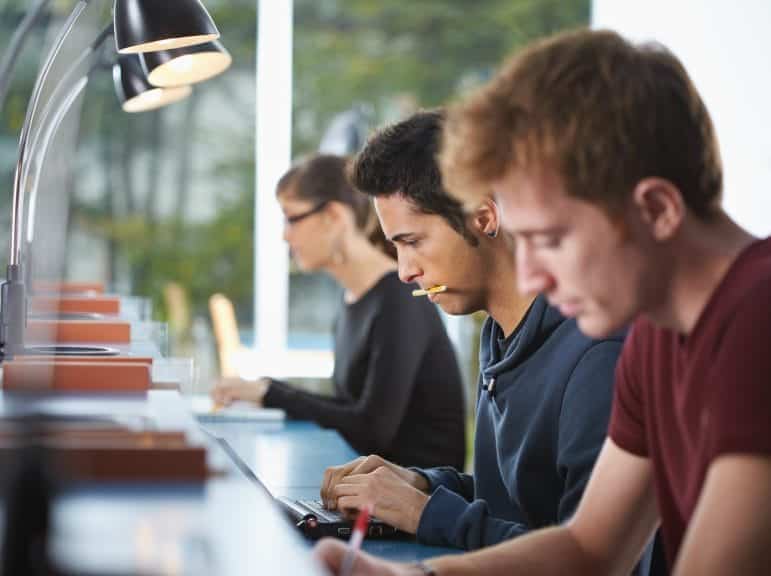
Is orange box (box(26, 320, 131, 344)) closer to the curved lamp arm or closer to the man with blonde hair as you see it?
the curved lamp arm

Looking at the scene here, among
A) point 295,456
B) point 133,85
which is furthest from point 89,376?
point 133,85

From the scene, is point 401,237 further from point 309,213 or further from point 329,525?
point 309,213

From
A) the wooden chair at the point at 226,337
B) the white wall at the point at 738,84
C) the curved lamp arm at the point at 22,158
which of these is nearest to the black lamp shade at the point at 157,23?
the curved lamp arm at the point at 22,158

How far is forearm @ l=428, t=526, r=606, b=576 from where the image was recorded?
4.91ft

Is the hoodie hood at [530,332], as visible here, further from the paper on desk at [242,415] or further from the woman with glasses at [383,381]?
the paper on desk at [242,415]

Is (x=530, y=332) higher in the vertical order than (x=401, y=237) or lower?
lower

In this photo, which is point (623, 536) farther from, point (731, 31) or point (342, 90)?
point (342, 90)

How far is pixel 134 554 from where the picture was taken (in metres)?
0.97

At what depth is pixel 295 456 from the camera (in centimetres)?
295

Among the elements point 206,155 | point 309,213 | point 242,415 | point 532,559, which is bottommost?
point 242,415

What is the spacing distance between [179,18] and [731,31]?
101 inches

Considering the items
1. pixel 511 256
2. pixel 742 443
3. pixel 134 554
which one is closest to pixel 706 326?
pixel 742 443

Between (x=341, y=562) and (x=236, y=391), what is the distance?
2.16 meters

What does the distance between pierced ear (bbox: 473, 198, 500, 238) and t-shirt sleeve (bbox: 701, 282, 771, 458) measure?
0.97 m
